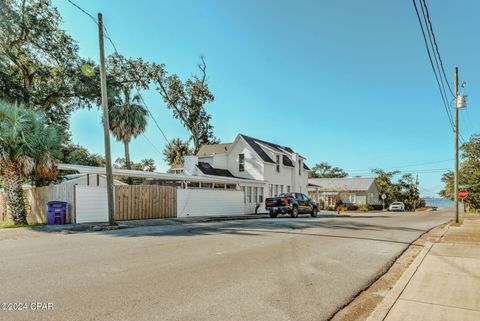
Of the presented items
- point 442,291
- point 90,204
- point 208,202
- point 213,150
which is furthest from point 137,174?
point 213,150

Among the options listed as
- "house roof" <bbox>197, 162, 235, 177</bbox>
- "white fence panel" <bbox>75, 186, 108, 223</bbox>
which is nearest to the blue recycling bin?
"white fence panel" <bbox>75, 186, 108, 223</bbox>

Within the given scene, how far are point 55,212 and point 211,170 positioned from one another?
1857 centimetres

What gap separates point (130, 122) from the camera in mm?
38594

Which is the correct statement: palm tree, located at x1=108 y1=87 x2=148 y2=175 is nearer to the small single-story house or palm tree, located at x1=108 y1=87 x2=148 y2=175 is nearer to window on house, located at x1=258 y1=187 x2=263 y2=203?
window on house, located at x1=258 y1=187 x2=263 y2=203

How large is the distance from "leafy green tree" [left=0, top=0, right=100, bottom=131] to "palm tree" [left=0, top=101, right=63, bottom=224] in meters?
10.3

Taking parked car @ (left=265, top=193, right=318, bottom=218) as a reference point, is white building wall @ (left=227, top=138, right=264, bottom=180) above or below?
above

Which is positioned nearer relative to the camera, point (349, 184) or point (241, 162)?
point (241, 162)

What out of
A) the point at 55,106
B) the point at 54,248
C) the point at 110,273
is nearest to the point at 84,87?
the point at 55,106

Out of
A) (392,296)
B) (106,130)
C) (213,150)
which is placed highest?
(213,150)

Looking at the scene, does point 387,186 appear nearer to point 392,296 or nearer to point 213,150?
point 213,150

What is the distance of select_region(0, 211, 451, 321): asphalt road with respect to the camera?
4656 mm

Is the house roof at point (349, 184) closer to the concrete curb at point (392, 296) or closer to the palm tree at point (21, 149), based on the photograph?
the palm tree at point (21, 149)

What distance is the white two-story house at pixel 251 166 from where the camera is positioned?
32906 millimetres

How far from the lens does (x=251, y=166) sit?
117ft
